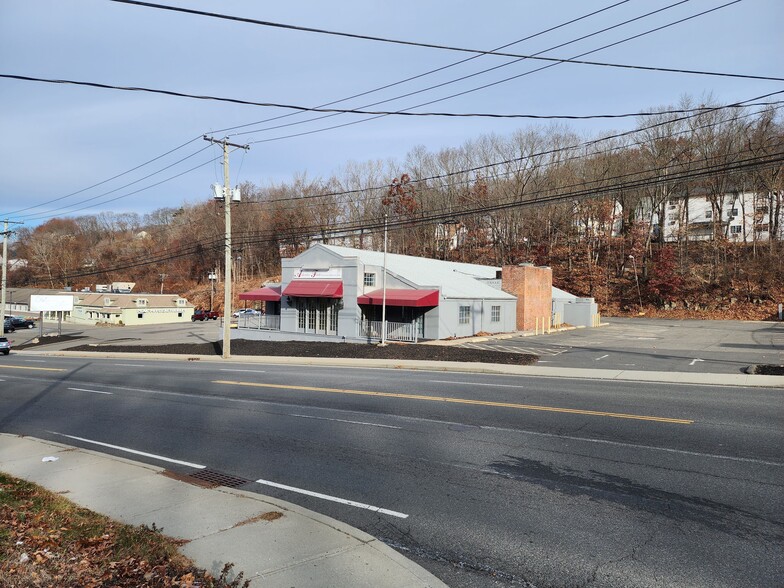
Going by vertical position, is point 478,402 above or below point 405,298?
below

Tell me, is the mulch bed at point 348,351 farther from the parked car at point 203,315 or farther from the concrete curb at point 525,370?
the parked car at point 203,315

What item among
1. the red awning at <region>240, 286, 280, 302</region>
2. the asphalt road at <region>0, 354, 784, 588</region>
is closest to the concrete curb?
the asphalt road at <region>0, 354, 784, 588</region>

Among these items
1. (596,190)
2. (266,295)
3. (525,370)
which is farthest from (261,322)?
(596,190)

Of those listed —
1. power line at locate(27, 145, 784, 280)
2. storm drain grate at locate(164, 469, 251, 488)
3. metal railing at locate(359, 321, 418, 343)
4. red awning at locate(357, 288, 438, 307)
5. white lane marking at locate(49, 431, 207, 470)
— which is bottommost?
white lane marking at locate(49, 431, 207, 470)

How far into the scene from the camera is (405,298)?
32938 mm

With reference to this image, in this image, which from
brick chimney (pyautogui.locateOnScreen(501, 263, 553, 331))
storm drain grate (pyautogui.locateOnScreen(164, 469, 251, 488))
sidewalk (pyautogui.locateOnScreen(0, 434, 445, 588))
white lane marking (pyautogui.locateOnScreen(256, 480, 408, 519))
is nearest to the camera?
sidewalk (pyautogui.locateOnScreen(0, 434, 445, 588))

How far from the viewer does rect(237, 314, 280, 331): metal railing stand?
4181cm

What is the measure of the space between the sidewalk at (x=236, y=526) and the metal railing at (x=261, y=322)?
3241 cm

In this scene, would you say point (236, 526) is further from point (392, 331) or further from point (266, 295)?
point (266, 295)

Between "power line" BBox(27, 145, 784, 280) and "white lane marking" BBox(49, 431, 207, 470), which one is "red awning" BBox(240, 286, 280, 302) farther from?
"white lane marking" BBox(49, 431, 207, 470)

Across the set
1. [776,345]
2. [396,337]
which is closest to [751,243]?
[776,345]

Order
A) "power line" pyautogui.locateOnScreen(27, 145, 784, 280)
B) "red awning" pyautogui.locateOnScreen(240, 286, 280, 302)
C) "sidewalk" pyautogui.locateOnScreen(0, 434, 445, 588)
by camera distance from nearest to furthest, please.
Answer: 1. "sidewalk" pyautogui.locateOnScreen(0, 434, 445, 588)
2. "power line" pyautogui.locateOnScreen(27, 145, 784, 280)
3. "red awning" pyautogui.locateOnScreen(240, 286, 280, 302)

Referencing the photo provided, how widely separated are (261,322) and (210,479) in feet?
114

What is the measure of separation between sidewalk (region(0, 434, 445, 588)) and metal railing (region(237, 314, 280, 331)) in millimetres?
32412
